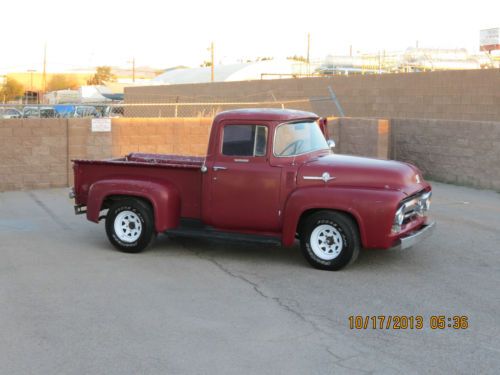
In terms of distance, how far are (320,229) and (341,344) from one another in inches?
106

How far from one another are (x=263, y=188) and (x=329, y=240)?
106 centimetres

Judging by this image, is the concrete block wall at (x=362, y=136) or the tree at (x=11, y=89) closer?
the concrete block wall at (x=362, y=136)

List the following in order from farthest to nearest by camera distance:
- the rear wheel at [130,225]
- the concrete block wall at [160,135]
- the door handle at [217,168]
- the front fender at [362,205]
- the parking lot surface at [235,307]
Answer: the concrete block wall at [160,135]
the rear wheel at [130,225]
the door handle at [217,168]
the front fender at [362,205]
the parking lot surface at [235,307]

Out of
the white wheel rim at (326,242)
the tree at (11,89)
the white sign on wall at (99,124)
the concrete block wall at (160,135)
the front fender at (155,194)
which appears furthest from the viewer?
the tree at (11,89)

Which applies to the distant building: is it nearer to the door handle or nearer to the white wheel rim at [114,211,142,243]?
the white wheel rim at [114,211,142,243]

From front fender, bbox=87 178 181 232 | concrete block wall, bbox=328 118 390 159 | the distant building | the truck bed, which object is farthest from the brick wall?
the distant building

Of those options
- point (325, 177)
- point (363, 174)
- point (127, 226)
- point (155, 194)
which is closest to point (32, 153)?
point (127, 226)

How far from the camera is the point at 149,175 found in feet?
31.8

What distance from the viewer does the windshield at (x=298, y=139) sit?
29.4ft

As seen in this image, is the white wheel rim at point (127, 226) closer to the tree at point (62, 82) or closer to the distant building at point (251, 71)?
the distant building at point (251, 71)

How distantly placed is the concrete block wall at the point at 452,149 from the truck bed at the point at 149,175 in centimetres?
778

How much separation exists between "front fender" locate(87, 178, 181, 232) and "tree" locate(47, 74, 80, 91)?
83.5 meters

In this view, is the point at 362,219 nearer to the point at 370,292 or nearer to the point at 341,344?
the point at 370,292

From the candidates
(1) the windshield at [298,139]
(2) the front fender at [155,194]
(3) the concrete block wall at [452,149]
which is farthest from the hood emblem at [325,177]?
(3) the concrete block wall at [452,149]
